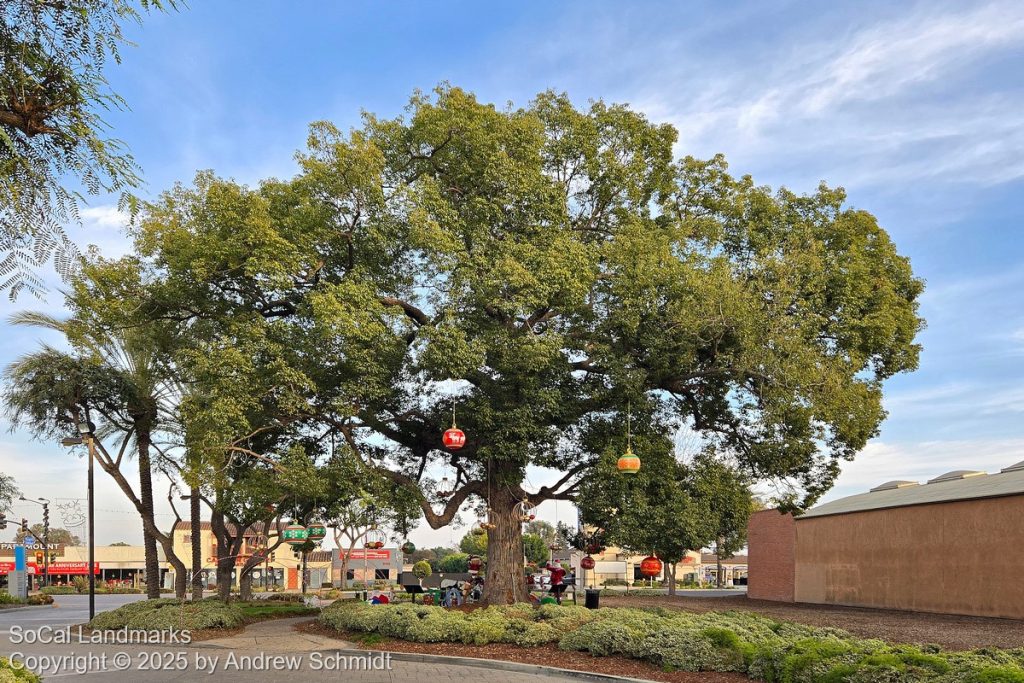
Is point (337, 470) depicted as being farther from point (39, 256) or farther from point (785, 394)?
point (39, 256)

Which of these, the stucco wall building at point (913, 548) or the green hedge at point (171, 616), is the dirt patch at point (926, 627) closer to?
the stucco wall building at point (913, 548)

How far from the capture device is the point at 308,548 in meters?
33.4

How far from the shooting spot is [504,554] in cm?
2694

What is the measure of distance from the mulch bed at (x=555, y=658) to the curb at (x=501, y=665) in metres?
0.24

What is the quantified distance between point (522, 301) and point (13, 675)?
15.8m

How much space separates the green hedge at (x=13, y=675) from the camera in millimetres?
9019

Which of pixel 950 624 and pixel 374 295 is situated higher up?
pixel 374 295

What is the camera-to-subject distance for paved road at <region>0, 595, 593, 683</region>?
15305 mm

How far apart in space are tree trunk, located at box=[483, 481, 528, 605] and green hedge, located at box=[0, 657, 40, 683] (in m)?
17.5

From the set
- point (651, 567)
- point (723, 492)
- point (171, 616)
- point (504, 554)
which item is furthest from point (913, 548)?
point (171, 616)

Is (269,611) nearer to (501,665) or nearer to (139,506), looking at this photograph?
(139,506)

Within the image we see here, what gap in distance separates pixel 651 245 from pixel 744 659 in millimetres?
12611

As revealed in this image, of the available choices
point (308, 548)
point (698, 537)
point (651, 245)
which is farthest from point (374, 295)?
point (308, 548)

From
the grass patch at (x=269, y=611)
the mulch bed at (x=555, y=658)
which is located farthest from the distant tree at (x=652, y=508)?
the grass patch at (x=269, y=611)
